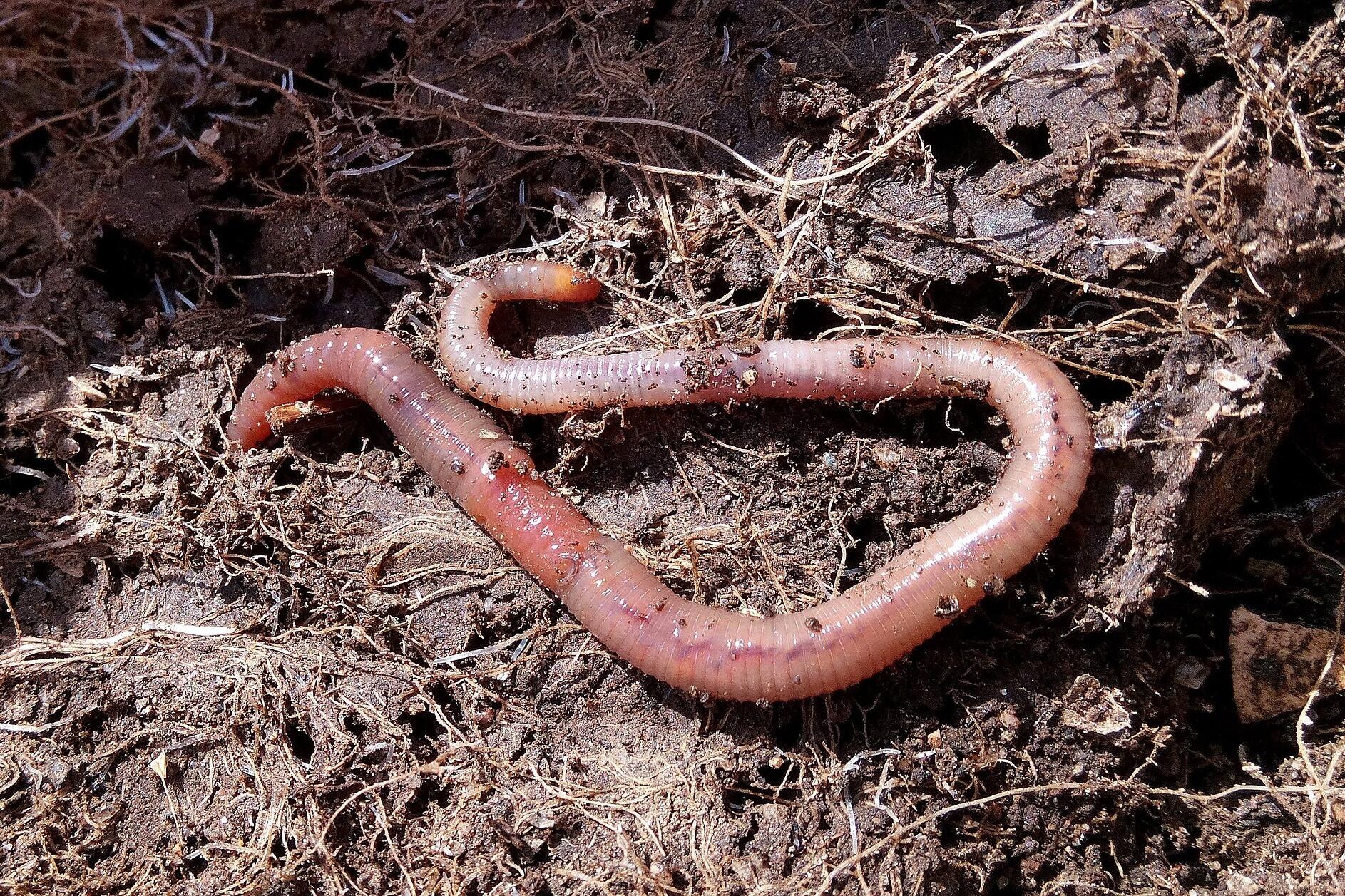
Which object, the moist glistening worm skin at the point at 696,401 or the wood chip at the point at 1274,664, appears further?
the wood chip at the point at 1274,664

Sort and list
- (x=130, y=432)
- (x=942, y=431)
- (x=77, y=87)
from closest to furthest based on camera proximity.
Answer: (x=942, y=431) < (x=130, y=432) < (x=77, y=87)

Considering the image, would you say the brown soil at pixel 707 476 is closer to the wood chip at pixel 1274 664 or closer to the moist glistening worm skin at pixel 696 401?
the wood chip at pixel 1274 664

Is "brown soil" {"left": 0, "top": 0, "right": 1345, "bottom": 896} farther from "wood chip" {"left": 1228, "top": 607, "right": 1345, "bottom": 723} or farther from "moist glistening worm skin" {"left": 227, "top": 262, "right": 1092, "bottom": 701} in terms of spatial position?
"moist glistening worm skin" {"left": 227, "top": 262, "right": 1092, "bottom": 701}

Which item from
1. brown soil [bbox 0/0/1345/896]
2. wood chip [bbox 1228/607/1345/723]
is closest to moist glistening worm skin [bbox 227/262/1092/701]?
brown soil [bbox 0/0/1345/896]

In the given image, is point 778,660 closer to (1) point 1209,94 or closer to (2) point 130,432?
(1) point 1209,94

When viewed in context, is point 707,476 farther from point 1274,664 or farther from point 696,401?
point 1274,664

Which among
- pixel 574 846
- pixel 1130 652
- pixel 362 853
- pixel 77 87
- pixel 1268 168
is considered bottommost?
pixel 362 853

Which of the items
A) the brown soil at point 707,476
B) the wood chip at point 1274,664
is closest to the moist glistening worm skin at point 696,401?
the brown soil at point 707,476

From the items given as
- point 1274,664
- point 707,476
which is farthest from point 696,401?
point 1274,664

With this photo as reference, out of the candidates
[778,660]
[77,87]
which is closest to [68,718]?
[778,660]
